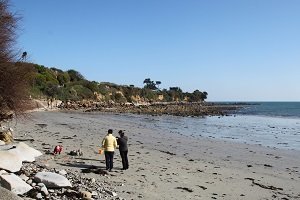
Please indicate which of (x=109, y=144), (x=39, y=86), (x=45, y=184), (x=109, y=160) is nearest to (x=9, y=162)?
(x=45, y=184)

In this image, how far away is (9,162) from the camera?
11.8m

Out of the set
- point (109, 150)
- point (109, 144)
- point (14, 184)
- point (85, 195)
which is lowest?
point (85, 195)

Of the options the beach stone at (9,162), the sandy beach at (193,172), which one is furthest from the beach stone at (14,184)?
the sandy beach at (193,172)

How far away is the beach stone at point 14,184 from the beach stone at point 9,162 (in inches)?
67.0

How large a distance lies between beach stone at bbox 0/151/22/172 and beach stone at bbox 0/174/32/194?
5.58 feet

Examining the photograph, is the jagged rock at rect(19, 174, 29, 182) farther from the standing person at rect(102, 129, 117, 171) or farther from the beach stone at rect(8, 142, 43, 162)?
the standing person at rect(102, 129, 117, 171)

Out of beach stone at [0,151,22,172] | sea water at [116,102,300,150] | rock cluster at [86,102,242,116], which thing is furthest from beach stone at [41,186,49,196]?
rock cluster at [86,102,242,116]

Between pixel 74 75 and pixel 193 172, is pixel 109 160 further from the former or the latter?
pixel 74 75

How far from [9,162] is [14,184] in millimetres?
2414

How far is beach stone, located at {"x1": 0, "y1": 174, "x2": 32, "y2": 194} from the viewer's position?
937 centimetres

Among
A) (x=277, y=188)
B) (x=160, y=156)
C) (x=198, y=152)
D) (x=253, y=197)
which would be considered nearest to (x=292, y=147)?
(x=198, y=152)

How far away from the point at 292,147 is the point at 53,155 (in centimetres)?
1882

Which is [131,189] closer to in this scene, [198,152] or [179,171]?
[179,171]

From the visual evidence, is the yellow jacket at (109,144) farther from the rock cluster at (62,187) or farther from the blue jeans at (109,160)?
the rock cluster at (62,187)
